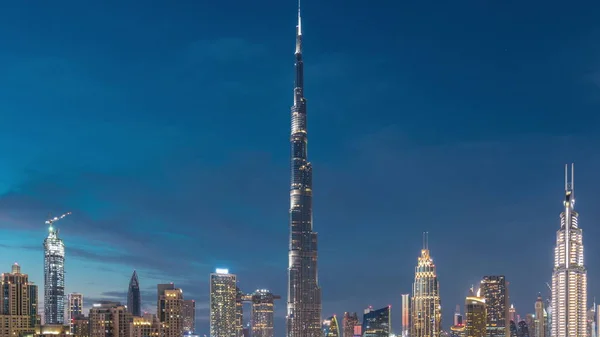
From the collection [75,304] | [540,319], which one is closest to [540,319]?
[540,319]

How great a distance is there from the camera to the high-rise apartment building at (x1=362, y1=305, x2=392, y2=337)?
9781 centimetres

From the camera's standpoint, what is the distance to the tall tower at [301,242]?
287 ft

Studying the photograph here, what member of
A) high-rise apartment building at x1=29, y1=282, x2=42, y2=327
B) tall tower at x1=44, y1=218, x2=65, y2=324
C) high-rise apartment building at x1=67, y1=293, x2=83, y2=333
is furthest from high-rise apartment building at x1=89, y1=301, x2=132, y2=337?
tall tower at x1=44, y1=218, x2=65, y2=324

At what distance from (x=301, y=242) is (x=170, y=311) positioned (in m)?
41.3

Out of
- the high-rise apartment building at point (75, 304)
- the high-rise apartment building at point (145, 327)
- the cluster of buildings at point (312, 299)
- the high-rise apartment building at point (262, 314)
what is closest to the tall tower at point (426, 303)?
the cluster of buildings at point (312, 299)

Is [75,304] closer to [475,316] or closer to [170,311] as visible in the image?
[170,311]

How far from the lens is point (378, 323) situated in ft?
324

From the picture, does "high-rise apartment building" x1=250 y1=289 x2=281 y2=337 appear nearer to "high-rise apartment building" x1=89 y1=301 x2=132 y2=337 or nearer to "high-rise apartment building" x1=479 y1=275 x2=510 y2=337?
"high-rise apartment building" x1=479 y1=275 x2=510 y2=337

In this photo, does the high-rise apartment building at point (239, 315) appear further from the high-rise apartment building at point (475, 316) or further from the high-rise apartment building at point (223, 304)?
the high-rise apartment building at point (475, 316)

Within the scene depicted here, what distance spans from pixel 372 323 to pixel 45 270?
40.0m

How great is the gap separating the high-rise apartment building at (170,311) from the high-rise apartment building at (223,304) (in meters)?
31.1

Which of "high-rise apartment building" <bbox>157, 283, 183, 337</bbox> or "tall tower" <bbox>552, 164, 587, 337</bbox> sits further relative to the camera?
"tall tower" <bbox>552, 164, 587, 337</bbox>

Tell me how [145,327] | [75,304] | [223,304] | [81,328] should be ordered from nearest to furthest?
[145,327]
[81,328]
[75,304]
[223,304]

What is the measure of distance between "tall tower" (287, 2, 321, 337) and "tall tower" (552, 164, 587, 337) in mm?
27802
